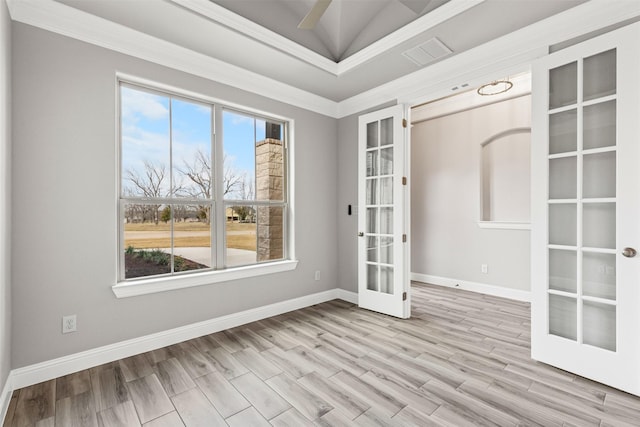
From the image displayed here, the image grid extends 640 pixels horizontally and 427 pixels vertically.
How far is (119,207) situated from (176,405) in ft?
5.22

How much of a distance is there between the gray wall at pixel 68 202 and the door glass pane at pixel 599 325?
126 inches

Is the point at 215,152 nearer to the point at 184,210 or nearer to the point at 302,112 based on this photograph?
the point at 184,210

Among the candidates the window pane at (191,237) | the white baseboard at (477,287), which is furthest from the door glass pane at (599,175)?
the window pane at (191,237)

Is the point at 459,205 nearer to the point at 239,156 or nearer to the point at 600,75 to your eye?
the point at 600,75

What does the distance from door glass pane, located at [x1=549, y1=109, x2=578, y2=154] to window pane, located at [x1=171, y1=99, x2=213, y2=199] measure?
2.99m

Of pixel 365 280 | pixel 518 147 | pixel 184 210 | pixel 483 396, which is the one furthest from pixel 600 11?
pixel 184 210

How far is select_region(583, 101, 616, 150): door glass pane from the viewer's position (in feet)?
6.75

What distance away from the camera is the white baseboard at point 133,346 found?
6.82 ft

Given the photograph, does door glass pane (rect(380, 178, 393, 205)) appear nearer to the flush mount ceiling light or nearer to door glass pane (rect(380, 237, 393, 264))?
door glass pane (rect(380, 237, 393, 264))

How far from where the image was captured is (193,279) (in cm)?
281

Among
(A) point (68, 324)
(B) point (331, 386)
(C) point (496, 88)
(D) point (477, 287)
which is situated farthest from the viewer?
(D) point (477, 287)

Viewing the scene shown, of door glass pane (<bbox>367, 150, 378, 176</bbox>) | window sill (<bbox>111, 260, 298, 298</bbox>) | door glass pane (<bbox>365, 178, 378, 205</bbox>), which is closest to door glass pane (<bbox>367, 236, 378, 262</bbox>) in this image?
door glass pane (<bbox>365, 178, 378, 205</bbox>)

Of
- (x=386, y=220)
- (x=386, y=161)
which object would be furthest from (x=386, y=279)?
(x=386, y=161)

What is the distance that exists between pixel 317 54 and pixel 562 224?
2.57m
